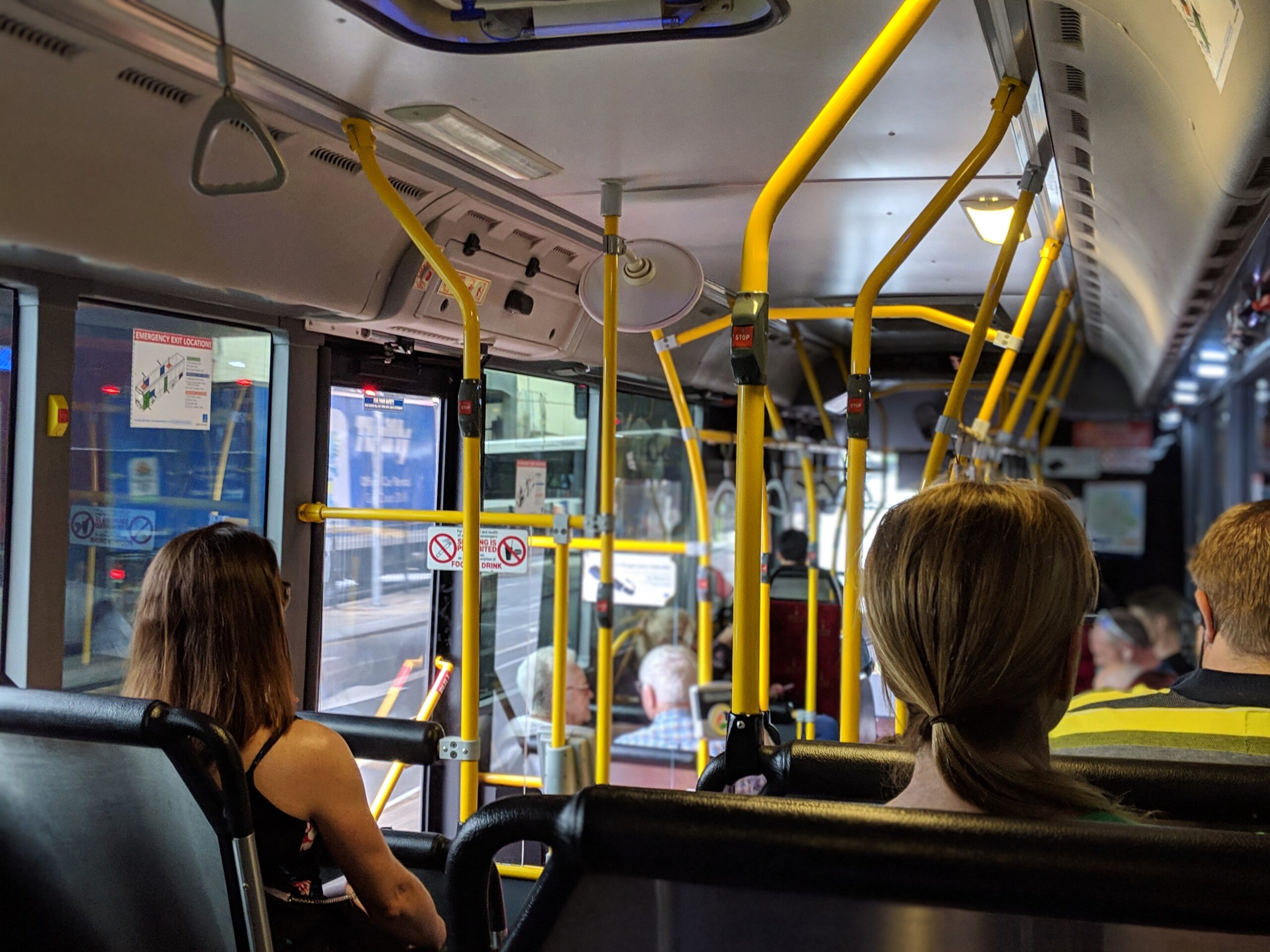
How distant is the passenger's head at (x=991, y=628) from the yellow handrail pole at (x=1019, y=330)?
1.72 metres

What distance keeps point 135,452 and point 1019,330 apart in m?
2.35

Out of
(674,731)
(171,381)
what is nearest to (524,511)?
(171,381)

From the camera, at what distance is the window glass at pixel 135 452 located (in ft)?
6.51

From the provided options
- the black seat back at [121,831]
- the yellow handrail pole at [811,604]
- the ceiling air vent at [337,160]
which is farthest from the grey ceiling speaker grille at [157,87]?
the yellow handrail pole at [811,604]

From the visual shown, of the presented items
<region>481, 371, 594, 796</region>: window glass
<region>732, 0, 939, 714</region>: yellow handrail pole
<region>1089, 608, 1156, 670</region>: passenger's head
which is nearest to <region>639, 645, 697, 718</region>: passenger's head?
<region>481, 371, 594, 796</region>: window glass

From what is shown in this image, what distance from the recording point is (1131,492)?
9.00m

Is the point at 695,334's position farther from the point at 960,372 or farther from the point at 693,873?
the point at 693,873

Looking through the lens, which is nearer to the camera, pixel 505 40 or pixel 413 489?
pixel 505 40

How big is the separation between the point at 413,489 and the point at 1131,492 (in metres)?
7.89

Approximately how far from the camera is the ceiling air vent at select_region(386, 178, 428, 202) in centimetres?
264

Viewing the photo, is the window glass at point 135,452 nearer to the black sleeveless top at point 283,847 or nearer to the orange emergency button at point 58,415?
the orange emergency button at point 58,415

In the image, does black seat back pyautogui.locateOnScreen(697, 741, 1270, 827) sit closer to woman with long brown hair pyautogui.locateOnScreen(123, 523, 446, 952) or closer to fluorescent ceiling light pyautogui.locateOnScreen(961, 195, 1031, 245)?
woman with long brown hair pyautogui.locateOnScreen(123, 523, 446, 952)

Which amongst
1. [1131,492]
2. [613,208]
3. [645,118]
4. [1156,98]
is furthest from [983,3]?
[1131,492]

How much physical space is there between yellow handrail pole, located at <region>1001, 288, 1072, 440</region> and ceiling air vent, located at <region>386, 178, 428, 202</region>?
243cm
